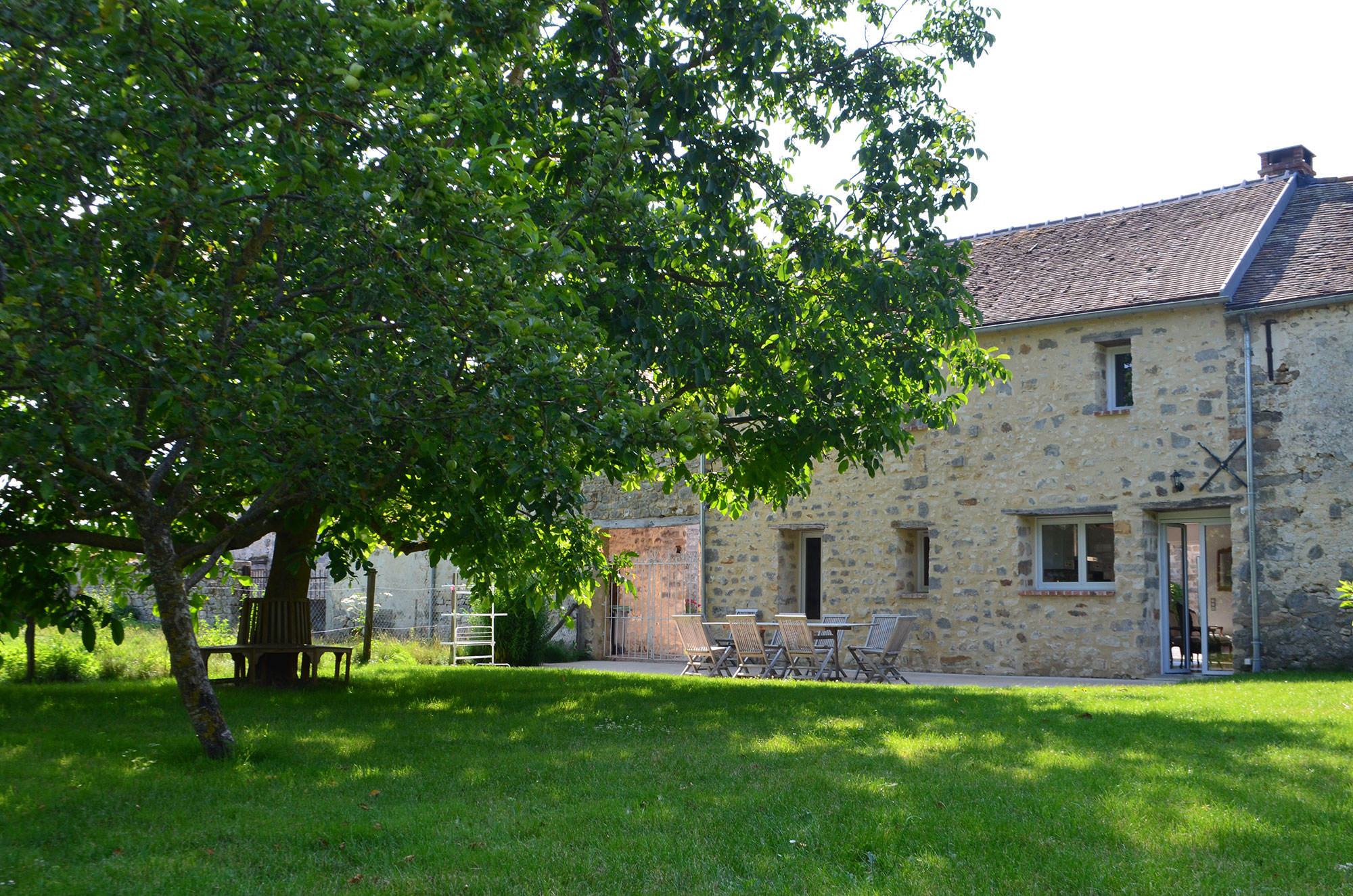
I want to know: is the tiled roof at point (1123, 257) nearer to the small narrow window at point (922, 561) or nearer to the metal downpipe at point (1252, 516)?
the metal downpipe at point (1252, 516)

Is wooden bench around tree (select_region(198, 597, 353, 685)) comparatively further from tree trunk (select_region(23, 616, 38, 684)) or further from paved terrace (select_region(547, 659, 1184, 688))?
paved terrace (select_region(547, 659, 1184, 688))

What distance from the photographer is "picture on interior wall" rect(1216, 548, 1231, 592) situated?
17.4 metres

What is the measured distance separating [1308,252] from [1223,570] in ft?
21.0

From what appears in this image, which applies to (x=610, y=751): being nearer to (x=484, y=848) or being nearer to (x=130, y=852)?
(x=484, y=848)

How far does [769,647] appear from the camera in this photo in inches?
513

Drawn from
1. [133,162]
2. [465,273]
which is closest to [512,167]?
[465,273]

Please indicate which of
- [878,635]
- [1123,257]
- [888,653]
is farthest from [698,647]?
[1123,257]

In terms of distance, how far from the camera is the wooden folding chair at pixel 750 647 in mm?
12773

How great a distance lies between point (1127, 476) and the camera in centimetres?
1324

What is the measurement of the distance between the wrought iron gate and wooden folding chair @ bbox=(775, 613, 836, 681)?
4552mm

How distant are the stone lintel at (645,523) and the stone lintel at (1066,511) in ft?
17.2

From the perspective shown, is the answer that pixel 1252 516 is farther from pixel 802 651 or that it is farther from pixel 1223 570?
pixel 1223 570

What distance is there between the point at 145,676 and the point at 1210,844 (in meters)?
11.4

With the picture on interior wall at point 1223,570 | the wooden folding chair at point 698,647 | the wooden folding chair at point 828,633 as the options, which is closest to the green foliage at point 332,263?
the wooden folding chair at point 828,633
